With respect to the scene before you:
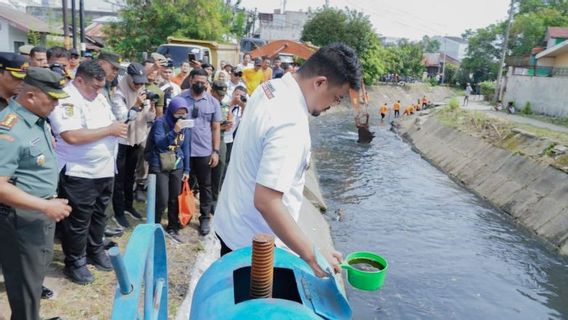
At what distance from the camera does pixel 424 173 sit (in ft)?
53.9

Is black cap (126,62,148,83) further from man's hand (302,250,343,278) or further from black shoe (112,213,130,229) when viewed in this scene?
man's hand (302,250,343,278)

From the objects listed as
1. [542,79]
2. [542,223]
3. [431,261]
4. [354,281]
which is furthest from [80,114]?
[542,79]

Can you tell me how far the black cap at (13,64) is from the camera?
3.31 m

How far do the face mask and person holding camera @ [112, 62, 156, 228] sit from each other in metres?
0.54

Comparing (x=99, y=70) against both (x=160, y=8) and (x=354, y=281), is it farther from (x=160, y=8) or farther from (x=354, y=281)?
(x=160, y=8)

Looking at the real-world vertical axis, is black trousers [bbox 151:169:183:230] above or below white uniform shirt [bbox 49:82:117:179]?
below

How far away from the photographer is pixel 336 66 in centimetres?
221

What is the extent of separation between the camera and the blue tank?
1696mm

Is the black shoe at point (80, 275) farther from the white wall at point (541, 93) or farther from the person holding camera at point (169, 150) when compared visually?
the white wall at point (541, 93)

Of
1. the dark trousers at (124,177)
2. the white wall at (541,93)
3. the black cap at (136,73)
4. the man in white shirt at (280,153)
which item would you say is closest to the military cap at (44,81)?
the man in white shirt at (280,153)

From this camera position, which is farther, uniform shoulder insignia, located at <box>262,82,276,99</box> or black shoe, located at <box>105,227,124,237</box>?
black shoe, located at <box>105,227,124,237</box>

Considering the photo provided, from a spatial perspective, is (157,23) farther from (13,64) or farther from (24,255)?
(24,255)

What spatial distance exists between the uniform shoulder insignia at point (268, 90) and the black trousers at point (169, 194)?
9.85 feet

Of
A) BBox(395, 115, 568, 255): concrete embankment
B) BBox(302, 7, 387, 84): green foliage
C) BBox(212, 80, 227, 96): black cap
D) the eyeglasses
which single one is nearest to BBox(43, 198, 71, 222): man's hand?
the eyeglasses
